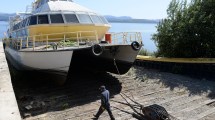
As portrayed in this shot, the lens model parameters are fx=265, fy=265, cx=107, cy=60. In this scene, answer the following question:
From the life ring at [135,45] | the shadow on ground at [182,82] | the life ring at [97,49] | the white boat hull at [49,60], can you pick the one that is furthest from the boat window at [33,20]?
the shadow on ground at [182,82]

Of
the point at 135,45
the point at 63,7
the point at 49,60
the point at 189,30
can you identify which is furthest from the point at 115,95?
the point at 189,30

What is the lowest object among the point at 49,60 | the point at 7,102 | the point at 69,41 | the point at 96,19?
the point at 7,102

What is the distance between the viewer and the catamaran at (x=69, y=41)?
1252 cm

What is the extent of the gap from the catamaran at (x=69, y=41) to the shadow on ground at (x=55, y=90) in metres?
0.84

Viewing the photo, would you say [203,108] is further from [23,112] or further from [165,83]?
[23,112]

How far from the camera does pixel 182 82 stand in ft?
50.6

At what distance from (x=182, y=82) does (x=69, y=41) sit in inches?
273

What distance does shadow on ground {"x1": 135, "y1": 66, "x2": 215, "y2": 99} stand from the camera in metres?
13.9

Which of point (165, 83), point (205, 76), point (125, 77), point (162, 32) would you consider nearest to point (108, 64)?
point (125, 77)

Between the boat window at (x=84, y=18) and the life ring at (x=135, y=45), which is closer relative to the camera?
the life ring at (x=135, y=45)

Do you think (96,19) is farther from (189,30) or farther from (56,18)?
(189,30)

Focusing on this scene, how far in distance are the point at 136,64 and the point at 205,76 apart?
582 centimetres

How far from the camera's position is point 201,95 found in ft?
43.2

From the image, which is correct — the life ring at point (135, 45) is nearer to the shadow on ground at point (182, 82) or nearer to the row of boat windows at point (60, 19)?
the shadow on ground at point (182, 82)
